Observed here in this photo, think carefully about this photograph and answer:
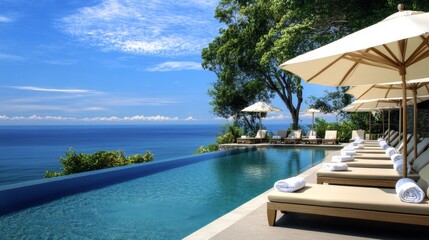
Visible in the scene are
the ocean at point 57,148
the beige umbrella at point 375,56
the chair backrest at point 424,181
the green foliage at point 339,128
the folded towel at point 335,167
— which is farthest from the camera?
the green foliage at point 339,128

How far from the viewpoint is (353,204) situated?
412cm

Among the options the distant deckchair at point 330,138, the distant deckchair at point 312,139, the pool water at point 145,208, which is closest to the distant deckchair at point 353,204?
the pool water at point 145,208

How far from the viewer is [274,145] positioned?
749 inches

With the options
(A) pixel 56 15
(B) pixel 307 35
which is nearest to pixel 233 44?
(B) pixel 307 35

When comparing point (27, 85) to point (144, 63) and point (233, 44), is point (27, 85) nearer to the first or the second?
point (144, 63)

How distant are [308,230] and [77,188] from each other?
6049 mm

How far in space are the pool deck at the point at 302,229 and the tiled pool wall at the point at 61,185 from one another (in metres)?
4.30

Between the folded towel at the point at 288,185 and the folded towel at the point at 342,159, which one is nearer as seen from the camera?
the folded towel at the point at 288,185

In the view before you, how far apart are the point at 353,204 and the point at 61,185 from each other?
639 centimetres

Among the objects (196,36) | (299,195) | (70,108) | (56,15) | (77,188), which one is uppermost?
(56,15)

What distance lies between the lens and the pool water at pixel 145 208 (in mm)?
5277

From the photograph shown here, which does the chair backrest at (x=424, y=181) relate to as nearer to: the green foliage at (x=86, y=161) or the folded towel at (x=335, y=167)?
the folded towel at (x=335, y=167)

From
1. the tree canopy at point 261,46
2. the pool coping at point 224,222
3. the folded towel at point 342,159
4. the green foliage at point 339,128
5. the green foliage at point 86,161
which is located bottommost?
the pool coping at point 224,222

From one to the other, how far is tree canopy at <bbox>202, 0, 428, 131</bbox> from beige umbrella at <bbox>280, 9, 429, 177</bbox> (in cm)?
887
